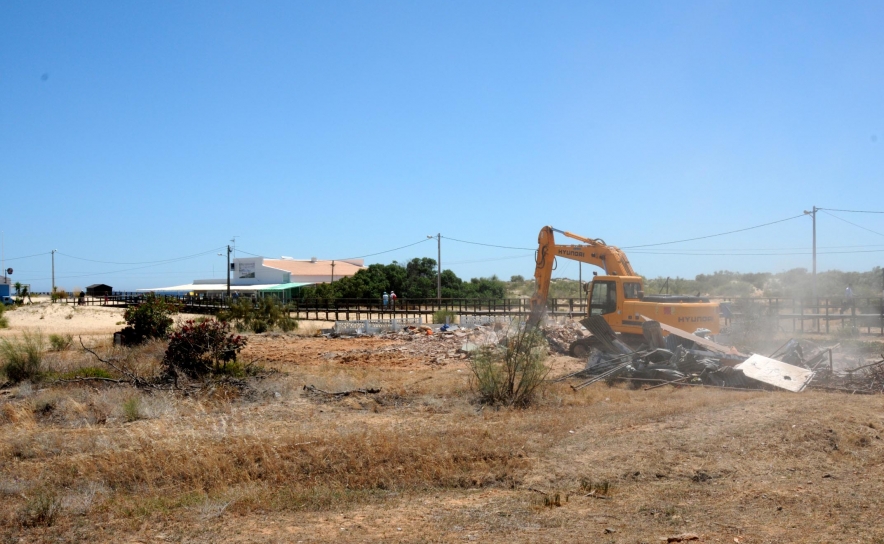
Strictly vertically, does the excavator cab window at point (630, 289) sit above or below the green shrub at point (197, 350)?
above

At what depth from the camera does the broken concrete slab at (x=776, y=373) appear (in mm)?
14070

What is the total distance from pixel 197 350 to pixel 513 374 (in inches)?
289

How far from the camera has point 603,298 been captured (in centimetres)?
2122

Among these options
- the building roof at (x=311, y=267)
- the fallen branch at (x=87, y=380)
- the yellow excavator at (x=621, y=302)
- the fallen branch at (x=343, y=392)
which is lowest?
the fallen branch at (x=343, y=392)

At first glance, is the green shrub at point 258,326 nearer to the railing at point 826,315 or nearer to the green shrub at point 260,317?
the green shrub at point 260,317

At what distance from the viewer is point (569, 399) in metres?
13.6

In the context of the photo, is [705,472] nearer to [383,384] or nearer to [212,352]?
[383,384]

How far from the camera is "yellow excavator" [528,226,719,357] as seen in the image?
19.8 metres

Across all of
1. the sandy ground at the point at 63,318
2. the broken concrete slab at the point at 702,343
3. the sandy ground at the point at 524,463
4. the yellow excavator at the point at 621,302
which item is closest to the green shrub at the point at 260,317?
the sandy ground at the point at 63,318

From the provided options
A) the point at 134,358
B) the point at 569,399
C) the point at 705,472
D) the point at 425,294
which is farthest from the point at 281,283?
the point at 705,472

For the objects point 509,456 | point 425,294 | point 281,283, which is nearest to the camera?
point 509,456

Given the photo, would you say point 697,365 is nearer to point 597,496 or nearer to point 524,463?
point 524,463

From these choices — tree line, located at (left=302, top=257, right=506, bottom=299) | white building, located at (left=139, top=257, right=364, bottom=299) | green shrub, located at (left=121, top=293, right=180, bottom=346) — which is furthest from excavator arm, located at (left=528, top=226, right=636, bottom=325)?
white building, located at (left=139, top=257, right=364, bottom=299)

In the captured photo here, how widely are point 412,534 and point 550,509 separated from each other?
1480 mm
